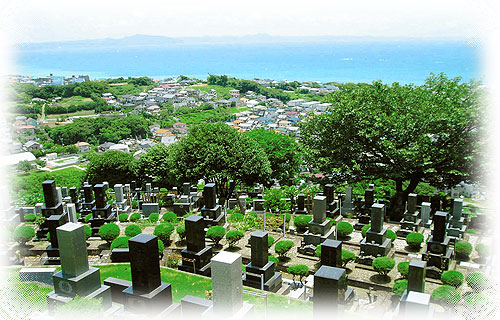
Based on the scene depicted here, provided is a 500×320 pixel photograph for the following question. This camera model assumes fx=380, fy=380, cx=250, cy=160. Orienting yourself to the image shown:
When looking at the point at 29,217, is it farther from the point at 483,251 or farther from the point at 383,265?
the point at 483,251

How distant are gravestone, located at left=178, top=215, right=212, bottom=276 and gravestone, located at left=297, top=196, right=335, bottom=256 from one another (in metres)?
3.59

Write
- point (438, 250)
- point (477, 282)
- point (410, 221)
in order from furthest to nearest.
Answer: point (410, 221) < point (438, 250) < point (477, 282)

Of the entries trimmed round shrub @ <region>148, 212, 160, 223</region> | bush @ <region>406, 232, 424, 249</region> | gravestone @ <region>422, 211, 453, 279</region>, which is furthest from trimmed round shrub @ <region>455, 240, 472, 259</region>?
trimmed round shrub @ <region>148, 212, 160, 223</region>

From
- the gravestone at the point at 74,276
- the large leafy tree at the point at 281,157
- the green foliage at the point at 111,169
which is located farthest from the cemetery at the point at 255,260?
the green foliage at the point at 111,169

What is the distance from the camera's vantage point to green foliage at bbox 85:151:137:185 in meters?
30.7

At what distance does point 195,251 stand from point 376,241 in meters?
5.95

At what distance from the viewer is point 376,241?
12594 millimetres

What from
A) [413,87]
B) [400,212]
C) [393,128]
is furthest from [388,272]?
[413,87]

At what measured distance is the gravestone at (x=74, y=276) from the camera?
778cm

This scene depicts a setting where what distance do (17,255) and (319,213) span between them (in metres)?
10.5

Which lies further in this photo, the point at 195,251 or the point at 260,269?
the point at 195,251

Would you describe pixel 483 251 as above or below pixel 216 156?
below

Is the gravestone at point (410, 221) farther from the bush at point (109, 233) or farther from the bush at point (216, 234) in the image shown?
the bush at point (109, 233)

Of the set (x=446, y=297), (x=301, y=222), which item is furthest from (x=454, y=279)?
(x=301, y=222)
